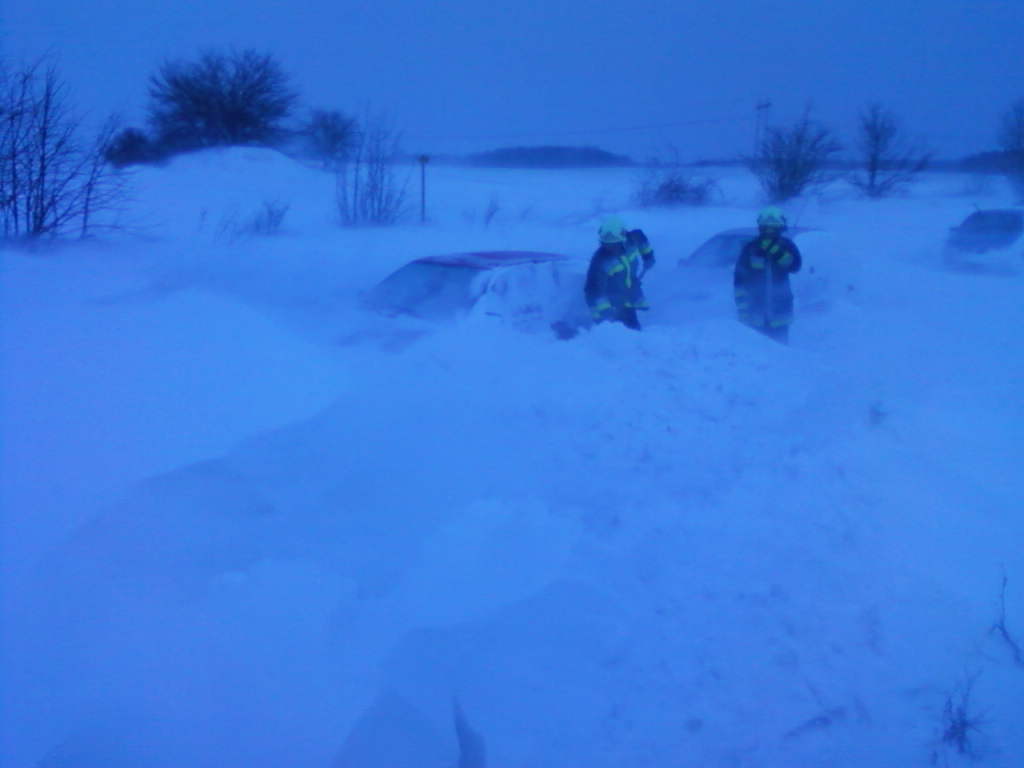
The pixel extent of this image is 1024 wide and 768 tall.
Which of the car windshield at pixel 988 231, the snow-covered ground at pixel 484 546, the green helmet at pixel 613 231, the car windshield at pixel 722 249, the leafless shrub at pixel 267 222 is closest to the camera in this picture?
the snow-covered ground at pixel 484 546

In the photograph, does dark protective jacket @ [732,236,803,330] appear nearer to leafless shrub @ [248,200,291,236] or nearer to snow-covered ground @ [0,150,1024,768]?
snow-covered ground @ [0,150,1024,768]

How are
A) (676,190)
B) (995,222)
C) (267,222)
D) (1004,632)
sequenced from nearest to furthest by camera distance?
(1004,632), (267,222), (995,222), (676,190)

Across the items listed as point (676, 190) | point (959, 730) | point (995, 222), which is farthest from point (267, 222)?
point (959, 730)

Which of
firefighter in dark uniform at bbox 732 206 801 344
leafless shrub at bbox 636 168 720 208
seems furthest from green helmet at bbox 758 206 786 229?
leafless shrub at bbox 636 168 720 208

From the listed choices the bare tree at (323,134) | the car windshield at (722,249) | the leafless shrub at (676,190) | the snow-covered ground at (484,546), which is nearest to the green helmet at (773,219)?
the snow-covered ground at (484,546)

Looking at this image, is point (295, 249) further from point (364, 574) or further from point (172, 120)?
point (172, 120)

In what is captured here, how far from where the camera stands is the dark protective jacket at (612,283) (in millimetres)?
7547

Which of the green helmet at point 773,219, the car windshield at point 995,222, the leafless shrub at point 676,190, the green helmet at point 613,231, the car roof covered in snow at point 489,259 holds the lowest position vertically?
the car roof covered in snow at point 489,259

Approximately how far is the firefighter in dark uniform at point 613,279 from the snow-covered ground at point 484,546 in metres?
0.83

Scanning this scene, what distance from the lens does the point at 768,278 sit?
775 centimetres

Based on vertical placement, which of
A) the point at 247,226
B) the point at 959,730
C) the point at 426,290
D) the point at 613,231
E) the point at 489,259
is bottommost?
the point at 959,730

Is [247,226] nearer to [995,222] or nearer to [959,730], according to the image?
[995,222]

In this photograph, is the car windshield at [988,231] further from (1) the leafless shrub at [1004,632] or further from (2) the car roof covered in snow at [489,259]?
(1) the leafless shrub at [1004,632]

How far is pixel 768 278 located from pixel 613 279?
138 cm
